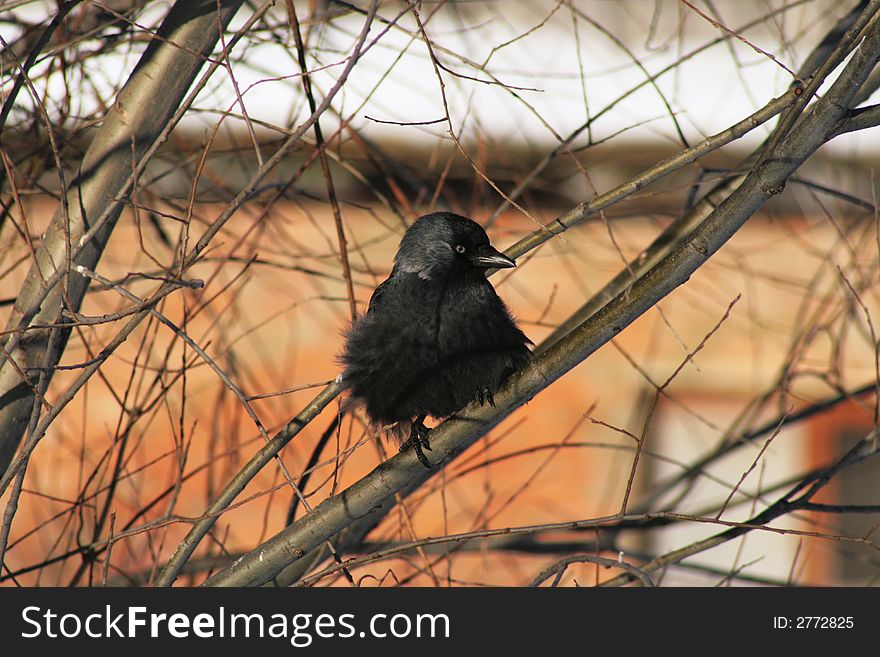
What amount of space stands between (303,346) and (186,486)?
139 centimetres

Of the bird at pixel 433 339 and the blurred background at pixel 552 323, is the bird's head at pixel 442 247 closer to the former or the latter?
the bird at pixel 433 339

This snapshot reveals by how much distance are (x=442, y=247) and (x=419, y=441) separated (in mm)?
988

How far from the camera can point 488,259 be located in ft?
12.5

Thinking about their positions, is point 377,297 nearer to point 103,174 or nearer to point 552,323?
point 103,174

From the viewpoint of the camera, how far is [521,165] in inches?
212

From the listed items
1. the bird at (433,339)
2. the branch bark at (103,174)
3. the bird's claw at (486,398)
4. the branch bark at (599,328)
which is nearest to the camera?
the branch bark at (599,328)

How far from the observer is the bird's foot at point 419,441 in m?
2.95

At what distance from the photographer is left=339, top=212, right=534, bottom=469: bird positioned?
3613 mm

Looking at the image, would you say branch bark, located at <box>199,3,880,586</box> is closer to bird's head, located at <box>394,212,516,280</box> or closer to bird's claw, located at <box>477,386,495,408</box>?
bird's claw, located at <box>477,386,495,408</box>

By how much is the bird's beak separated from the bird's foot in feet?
2.23

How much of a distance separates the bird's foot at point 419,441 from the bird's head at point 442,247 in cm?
63

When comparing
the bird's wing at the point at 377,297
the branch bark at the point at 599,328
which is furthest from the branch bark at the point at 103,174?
the bird's wing at the point at 377,297
